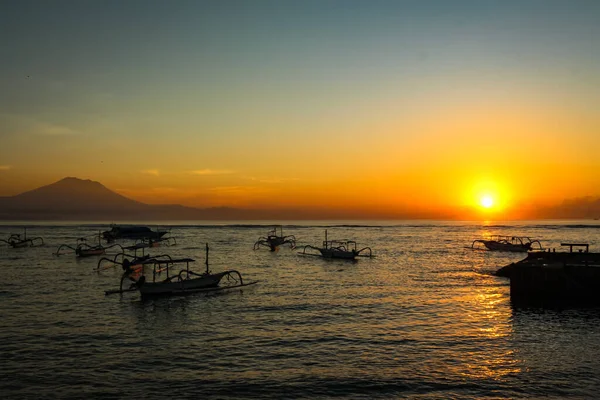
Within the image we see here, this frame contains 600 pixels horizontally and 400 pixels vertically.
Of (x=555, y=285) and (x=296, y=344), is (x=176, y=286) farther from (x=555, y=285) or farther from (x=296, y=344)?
(x=555, y=285)

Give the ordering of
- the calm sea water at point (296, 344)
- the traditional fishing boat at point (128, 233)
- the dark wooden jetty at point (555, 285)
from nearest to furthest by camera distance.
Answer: the calm sea water at point (296, 344) < the dark wooden jetty at point (555, 285) < the traditional fishing boat at point (128, 233)

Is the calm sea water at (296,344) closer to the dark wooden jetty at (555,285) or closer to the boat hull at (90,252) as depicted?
the dark wooden jetty at (555,285)

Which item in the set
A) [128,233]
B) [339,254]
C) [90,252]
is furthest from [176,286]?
[128,233]

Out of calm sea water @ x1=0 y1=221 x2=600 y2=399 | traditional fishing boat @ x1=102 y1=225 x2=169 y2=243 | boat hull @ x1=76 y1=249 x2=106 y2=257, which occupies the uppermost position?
traditional fishing boat @ x1=102 y1=225 x2=169 y2=243

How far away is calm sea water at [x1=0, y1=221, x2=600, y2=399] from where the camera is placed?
20.2 metres

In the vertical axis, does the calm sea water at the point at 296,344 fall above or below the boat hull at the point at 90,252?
below

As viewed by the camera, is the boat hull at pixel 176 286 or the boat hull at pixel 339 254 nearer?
the boat hull at pixel 176 286

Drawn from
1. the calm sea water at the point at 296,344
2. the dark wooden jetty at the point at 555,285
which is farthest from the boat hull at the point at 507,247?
the dark wooden jetty at the point at 555,285

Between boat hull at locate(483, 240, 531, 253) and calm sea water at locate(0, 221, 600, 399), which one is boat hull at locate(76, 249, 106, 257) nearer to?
calm sea water at locate(0, 221, 600, 399)

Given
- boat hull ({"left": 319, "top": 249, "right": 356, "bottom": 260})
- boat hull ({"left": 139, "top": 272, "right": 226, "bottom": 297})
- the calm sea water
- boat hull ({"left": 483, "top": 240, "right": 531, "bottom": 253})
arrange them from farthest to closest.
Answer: boat hull ({"left": 483, "top": 240, "right": 531, "bottom": 253}), boat hull ({"left": 319, "top": 249, "right": 356, "bottom": 260}), boat hull ({"left": 139, "top": 272, "right": 226, "bottom": 297}), the calm sea water

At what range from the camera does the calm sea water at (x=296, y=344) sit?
2022 cm

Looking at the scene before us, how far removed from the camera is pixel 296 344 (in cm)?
2675

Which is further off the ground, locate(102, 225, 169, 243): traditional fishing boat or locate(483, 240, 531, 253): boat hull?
locate(102, 225, 169, 243): traditional fishing boat

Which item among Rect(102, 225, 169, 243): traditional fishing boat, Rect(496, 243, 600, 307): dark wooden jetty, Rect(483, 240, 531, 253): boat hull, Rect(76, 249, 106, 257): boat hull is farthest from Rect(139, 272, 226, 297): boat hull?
Rect(102, 225, 169, 243): traditional fishing boat
